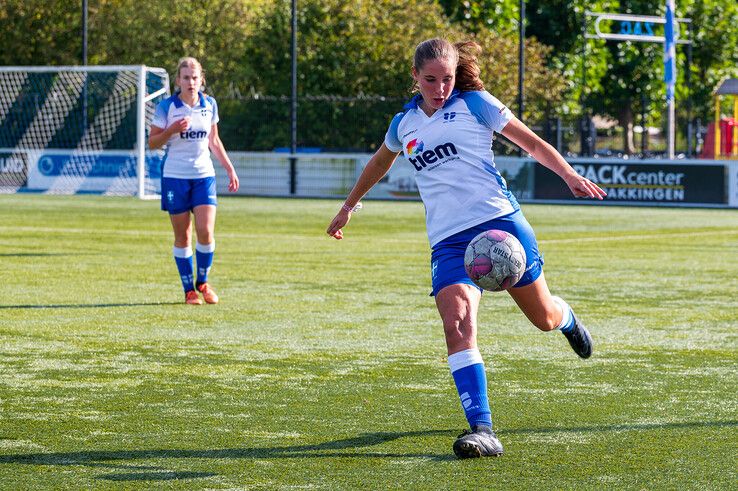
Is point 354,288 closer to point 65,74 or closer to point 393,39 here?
point 65,74

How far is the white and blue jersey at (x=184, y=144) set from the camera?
1166 cm

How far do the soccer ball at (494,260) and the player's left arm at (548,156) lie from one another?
1.18ft

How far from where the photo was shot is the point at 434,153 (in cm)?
621

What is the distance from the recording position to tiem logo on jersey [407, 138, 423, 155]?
6221 mm

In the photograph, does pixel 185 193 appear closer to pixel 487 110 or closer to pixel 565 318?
pixel 565 318

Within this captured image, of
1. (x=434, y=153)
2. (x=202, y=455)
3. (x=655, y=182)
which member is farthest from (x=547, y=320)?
(x=655, y=182)

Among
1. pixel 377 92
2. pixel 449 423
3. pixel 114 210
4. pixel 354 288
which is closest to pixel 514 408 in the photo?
pixel 449 423

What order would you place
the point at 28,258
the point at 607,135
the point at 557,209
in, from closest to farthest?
the point at 28,258
the point at 557,209
the point at 607,135

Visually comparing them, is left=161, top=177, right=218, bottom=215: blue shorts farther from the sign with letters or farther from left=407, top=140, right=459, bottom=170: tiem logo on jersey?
the sign with letters

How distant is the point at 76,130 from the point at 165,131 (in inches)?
941

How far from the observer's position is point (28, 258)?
51.7 ft

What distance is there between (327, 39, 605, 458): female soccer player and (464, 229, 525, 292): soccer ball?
0.35 ft

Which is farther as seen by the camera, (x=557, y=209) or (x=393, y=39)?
(x=393, y=39)

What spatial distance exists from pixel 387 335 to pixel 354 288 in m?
3.28
